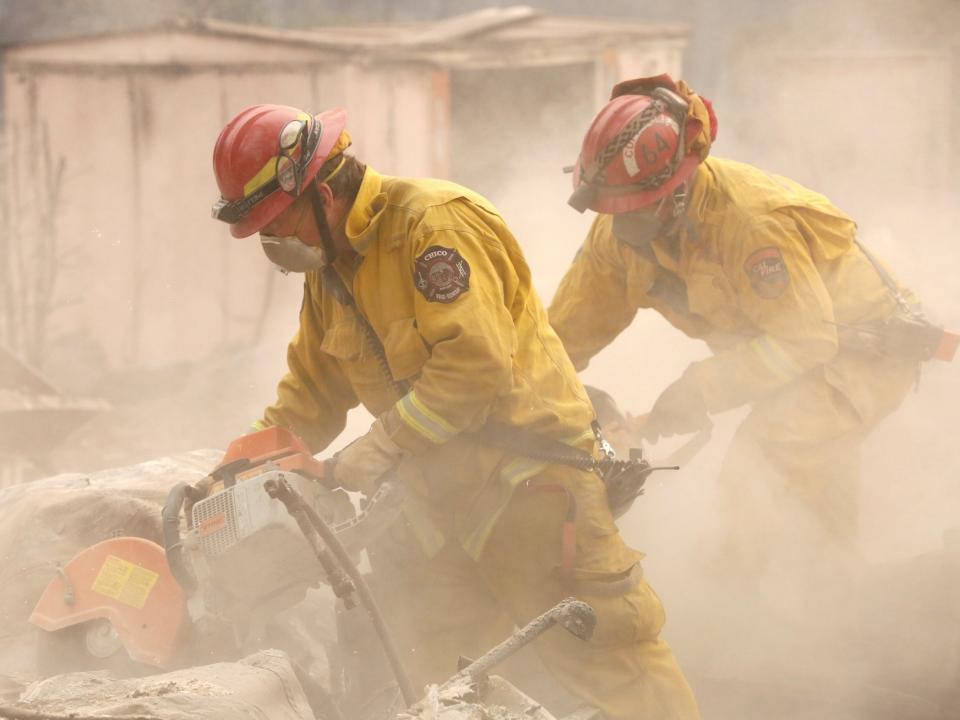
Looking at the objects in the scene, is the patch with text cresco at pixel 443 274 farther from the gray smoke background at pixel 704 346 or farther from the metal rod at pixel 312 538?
the gray smoke background at pixel 704 346

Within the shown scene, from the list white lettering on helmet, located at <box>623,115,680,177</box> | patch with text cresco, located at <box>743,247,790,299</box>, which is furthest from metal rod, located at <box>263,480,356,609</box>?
patch with text cresco, located at <box>743,247,790,299</box>

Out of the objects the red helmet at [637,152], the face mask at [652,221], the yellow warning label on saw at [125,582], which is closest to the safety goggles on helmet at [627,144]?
the red helmet at [637,152]

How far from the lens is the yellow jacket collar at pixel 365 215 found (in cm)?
332

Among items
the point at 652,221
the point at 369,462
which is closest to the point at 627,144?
the point at 652,221

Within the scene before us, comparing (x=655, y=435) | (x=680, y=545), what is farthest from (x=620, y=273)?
(x=680, y=545)

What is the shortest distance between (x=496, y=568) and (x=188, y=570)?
2.93 feet

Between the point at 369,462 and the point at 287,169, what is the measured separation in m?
0.80

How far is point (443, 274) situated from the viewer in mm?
3166

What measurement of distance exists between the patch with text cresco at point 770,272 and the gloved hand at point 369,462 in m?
1.49

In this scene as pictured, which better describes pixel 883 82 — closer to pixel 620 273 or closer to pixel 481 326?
pixel 620 273

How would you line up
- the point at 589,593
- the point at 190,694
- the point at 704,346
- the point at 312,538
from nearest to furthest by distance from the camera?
the point at 190,694
the point at 312,538
the point at 589,593
the point at 704,346

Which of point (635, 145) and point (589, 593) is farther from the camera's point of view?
point (635, 145)

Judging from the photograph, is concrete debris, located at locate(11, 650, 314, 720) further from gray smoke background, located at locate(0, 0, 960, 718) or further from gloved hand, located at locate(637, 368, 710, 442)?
gray smoke background, located at locate(0, 0, 960, 718)

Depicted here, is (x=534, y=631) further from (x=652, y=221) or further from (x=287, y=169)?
(x=652, y=221)
